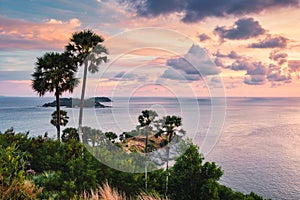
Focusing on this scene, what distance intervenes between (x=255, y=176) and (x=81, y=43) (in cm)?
3210

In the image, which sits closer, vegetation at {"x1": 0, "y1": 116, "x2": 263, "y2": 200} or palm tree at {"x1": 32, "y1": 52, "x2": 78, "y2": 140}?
vegetation at {"x1": 0, "y1": 116, "x2": 263, "y2": 200}

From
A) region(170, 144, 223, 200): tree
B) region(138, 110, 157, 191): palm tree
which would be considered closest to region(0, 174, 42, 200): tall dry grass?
region(170, 144, 223, 200): tree

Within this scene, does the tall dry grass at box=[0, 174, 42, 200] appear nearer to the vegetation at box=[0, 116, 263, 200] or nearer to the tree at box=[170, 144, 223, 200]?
the vegetation at box=[0, 116, 263, 200]

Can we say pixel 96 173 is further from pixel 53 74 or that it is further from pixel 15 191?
pixel 53 74

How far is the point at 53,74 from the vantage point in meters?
24.0

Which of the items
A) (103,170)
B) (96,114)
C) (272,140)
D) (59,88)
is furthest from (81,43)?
(272,140)

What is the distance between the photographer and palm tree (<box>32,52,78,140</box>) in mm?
24125

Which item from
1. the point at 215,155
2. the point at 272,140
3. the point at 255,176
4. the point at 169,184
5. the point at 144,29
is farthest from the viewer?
the point at 272,140

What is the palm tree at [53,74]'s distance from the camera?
950 inches

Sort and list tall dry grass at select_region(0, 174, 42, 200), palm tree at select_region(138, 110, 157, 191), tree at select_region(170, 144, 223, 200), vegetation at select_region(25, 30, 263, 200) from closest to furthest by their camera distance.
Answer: tall dry grass at select_region(0, 174, 42, 200) → vegetation at select_region(25, 30, 263, 200) → tree at select_region(170, 144, 223, 200) → palm tree at select_region(138, 110, 157, 191)

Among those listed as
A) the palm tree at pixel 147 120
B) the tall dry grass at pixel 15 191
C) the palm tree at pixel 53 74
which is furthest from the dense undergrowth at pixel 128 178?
the palm tree at pixel 53 74

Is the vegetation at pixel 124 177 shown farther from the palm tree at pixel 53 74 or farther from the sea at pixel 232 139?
the palm tree at pixel 53 74

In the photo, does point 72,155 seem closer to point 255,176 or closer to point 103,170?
point 103,170

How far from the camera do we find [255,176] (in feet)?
146
